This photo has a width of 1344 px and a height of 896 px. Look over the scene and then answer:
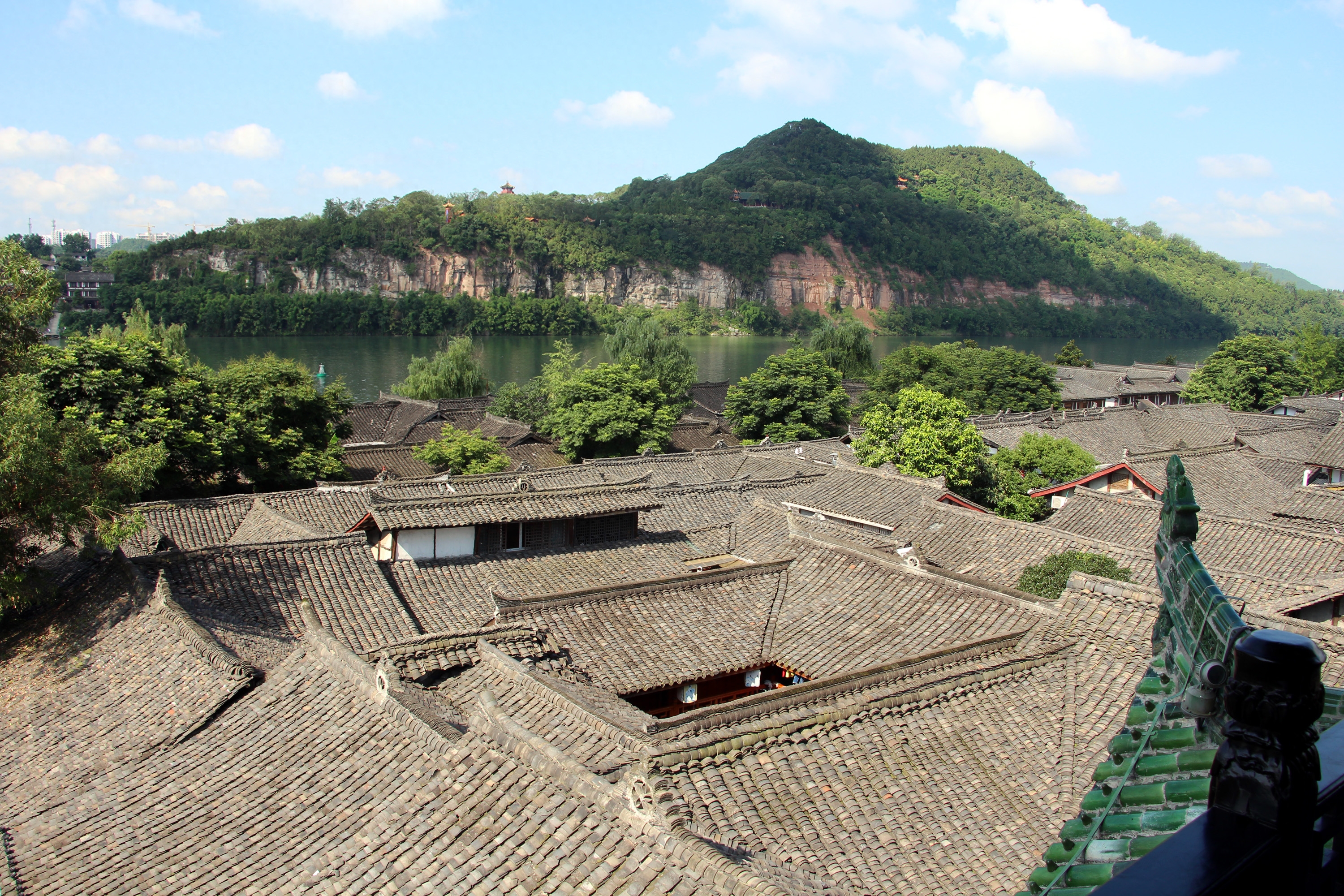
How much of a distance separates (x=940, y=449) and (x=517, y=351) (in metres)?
78.3

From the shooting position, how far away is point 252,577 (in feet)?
44.9

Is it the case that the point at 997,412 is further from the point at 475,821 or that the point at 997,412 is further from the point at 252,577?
the point at 475,821

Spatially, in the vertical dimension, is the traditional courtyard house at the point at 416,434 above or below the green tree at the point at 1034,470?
below

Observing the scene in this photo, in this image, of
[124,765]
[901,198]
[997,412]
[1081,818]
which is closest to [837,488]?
[124,765]

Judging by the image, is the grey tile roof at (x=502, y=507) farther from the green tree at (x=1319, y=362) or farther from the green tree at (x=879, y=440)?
the green tree at (x=1319, y=362)

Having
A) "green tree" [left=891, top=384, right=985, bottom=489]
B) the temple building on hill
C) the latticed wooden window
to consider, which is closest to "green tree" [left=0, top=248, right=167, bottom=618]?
the temple building on hill

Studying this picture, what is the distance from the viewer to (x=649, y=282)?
141250 mm

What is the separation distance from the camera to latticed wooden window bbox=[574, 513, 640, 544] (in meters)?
16.6

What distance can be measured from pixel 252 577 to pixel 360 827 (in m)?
7.60

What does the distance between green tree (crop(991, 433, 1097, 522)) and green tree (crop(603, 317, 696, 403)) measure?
756 inches

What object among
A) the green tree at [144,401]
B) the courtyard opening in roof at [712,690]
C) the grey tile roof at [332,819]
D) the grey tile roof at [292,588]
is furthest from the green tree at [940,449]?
the green tree at [144,401]

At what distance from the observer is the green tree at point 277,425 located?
77.9ft

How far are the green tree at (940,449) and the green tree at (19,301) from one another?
62.6 ft

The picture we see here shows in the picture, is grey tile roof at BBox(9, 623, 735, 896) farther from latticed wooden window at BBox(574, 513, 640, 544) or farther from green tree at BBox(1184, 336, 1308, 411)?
green tree at BBox(1184, 336, 1308, 411)
